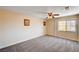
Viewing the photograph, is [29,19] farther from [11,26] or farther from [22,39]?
[11,26]

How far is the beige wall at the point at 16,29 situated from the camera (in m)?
2.78

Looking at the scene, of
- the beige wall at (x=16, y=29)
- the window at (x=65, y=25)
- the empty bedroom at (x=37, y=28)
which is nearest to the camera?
the empty bedroom at (x=37, y=28)

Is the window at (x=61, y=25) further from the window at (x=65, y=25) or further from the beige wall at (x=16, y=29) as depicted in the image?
the beige wall at (x=16, y=29)

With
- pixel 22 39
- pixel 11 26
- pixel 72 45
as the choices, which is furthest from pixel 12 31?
pixel 72 45

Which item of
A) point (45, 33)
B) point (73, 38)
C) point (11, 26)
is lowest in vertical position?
point (73, 38)

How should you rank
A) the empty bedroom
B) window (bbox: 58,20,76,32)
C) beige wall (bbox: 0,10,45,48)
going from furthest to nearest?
window (bbox: 58,20,76,32) < beige wall (bbox: 0,10,45,48) < the empty bedroom

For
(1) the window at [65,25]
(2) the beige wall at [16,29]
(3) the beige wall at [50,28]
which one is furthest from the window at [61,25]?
(2) the beige wall at [16,29]

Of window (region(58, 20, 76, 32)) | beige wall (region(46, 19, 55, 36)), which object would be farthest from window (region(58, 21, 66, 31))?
beige wall (region(46, 19, 55, 36))

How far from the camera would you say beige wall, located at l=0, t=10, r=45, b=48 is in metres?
2.78

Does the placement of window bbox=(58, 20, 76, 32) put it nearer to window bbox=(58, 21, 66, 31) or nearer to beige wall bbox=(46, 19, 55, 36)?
window bbox=(58, 21, 66, 31)

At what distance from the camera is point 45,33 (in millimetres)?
2918

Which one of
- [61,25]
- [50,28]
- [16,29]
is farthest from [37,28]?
[16,29]
